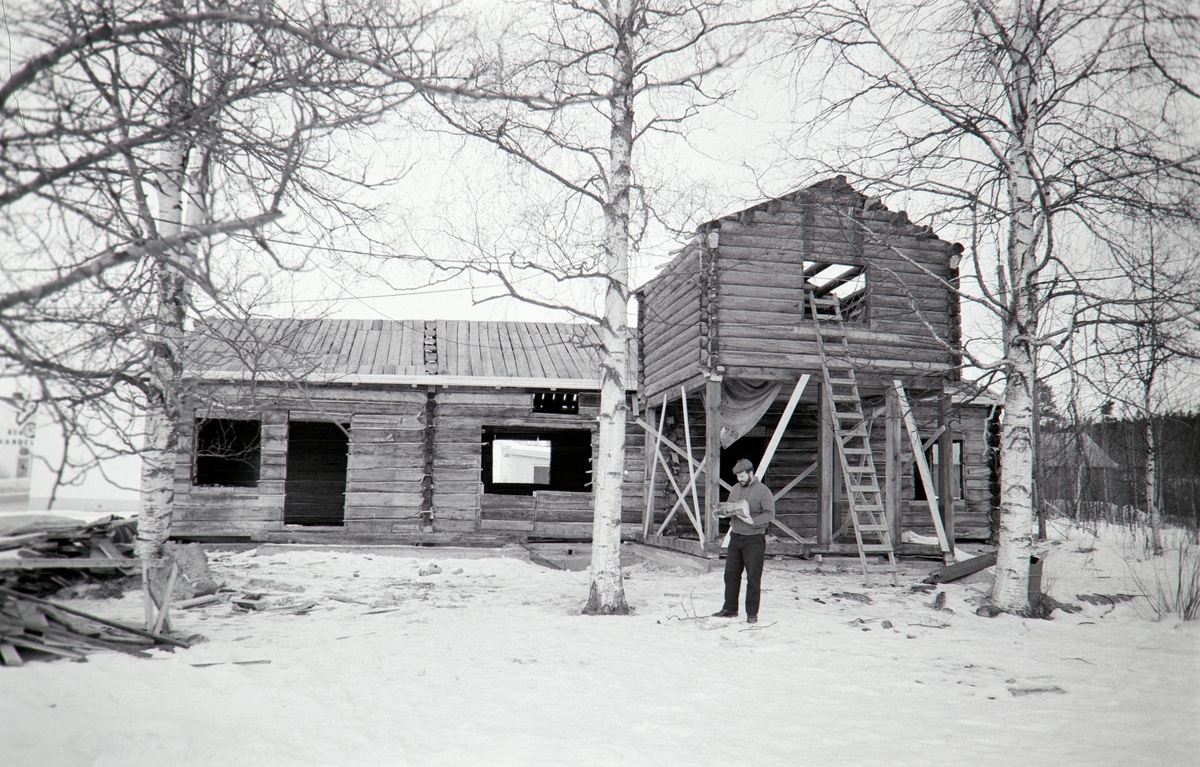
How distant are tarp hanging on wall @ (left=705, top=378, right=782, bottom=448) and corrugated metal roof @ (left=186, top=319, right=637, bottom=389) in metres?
2.94

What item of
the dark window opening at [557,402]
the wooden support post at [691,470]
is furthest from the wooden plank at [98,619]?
the dark window opening at [557,402]

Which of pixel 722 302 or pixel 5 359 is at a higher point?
pixel 722 302

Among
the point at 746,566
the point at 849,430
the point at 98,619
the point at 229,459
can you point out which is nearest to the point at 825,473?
the point at 849,430

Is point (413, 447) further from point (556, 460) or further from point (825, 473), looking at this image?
point (825, 473)

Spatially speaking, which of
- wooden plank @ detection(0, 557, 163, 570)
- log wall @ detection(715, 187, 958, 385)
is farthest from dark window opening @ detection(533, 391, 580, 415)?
wooden plank @ detection(0, 557, 163, 570)

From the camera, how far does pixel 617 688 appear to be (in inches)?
212

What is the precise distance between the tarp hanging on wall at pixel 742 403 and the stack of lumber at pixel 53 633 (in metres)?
9.12

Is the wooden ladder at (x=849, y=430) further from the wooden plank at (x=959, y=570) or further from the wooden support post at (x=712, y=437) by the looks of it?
the wooden support post at (x=712, y=437)

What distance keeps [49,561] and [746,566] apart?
6330mm

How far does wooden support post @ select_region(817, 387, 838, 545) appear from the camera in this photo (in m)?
12.1

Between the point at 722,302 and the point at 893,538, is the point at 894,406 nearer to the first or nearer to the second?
the point at 893,538

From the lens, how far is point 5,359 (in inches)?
116

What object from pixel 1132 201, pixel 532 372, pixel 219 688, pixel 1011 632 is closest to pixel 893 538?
pixel 1011 632

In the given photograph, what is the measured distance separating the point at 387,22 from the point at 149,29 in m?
1.23
